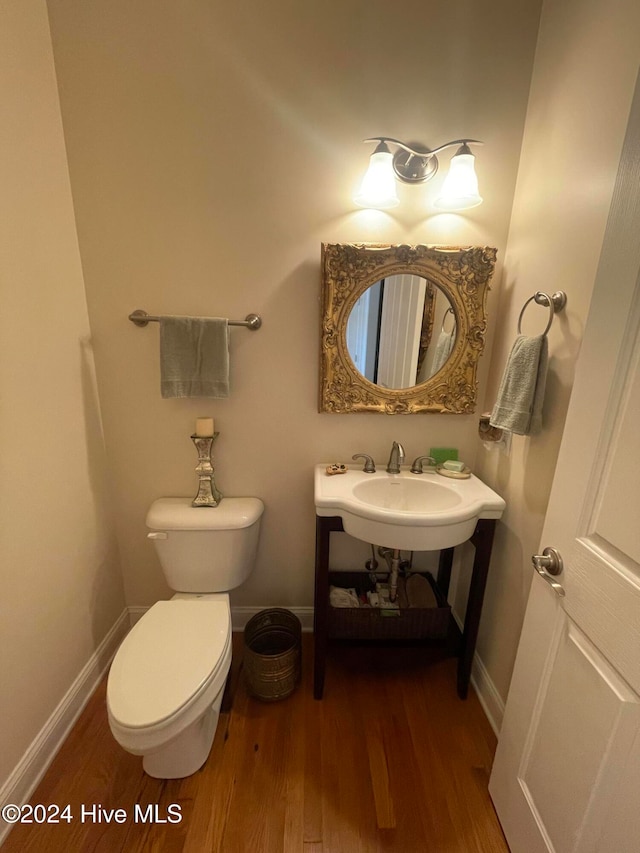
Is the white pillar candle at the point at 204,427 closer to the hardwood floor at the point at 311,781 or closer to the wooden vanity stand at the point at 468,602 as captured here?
the wooden vanity stand at the point at 468,602

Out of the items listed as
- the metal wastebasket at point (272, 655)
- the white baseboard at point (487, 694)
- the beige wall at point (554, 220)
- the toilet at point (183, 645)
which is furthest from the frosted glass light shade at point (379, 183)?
the white baseboard at point (487, 694)

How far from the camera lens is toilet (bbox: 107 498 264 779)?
954 millimetres

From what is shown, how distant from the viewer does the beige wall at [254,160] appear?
1163mm

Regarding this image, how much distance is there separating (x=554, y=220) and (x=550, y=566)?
1.00 m

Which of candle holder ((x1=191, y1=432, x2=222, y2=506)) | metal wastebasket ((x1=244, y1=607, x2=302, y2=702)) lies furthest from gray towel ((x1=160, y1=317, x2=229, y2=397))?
metal wastebasket ((x1=244, y1=607, x2=302, y2=702))

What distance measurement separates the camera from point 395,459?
1.43 m

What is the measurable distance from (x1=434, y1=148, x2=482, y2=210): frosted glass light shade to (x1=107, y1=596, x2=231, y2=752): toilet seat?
5.43 feet

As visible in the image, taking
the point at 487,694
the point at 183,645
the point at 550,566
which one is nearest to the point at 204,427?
the point at 183,645

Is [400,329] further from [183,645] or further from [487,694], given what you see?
[487,694]

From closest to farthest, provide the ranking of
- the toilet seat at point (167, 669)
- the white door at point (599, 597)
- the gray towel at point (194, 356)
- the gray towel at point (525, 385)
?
the white door at point (599, 597) → the toilet seat at point (167, 669) → the gray towel at point (525, 385) → the gray towel at point (194, 356)

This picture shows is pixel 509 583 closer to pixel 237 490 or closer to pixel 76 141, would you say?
pixel 237 490

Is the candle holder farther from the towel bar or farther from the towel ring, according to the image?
the towel ring

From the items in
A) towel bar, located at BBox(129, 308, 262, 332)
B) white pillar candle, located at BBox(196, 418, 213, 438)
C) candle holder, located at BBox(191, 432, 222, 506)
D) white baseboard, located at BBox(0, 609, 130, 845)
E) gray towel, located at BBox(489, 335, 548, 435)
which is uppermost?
towel bar, located at BBox(129, 308, 262, 332)

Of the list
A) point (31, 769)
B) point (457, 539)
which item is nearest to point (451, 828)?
point (457, 539)
